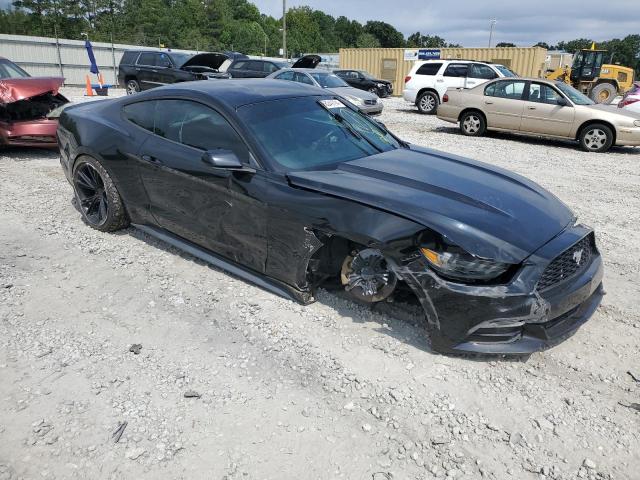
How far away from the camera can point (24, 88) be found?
24.4ft

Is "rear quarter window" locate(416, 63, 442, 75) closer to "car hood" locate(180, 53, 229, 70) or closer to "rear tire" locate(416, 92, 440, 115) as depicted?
"rear tire" locate(416, 92, 440, 115)

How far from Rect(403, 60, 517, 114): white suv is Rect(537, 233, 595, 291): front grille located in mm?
13526

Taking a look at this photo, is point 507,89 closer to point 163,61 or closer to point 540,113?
point 540,113

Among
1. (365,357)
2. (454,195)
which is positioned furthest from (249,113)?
(365,357)

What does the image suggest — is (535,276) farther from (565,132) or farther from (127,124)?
(565,132)

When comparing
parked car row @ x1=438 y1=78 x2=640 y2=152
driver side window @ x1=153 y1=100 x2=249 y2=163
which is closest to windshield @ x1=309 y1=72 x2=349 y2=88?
parked car row @ x1=438 y1=78 x2=640 y2=152

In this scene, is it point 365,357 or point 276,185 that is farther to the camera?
point 276,185

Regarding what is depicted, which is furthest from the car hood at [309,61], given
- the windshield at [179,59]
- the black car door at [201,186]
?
the black car door at [201,186]

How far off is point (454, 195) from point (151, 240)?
3.01 metres

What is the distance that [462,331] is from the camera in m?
2.67

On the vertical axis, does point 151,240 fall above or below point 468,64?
below

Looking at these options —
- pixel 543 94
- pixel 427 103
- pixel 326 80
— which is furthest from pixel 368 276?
pixel 427 103

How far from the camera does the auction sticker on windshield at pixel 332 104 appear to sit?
4.01m

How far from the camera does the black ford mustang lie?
2648 millimetres
